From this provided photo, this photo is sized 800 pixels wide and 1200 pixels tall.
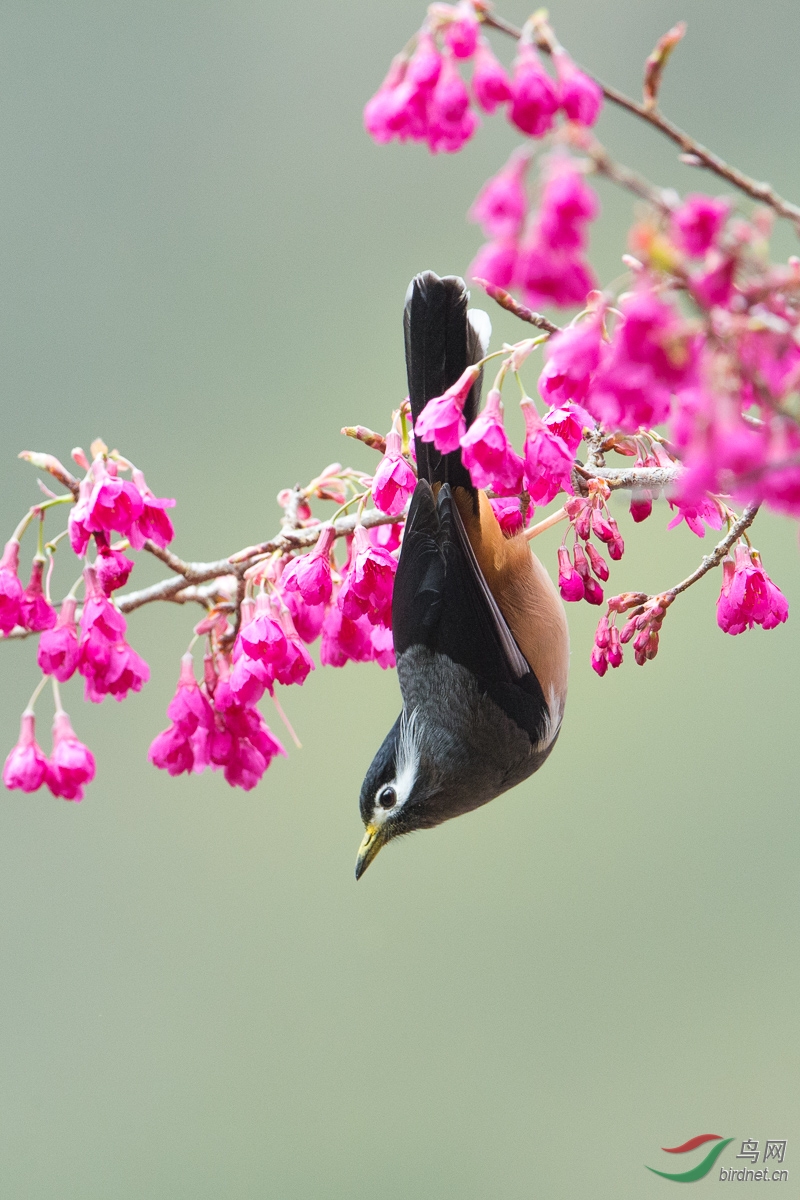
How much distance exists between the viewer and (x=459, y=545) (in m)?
1.67

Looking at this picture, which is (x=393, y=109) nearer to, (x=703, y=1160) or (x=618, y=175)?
(x=618, y=175)

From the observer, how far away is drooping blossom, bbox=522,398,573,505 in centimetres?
119

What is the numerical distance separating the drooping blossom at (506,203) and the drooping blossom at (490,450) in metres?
0.44

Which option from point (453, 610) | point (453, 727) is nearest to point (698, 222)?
point (453, 610)

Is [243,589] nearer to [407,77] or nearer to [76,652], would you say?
[76,652]

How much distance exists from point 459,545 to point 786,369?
1017 millimetres

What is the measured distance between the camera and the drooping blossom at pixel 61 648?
1518 millimetres

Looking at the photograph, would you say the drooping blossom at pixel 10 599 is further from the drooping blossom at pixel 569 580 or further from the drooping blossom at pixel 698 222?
the drooping blossom at pixel 698 222

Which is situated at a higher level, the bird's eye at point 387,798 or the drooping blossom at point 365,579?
the drooping blossom at point 365,579

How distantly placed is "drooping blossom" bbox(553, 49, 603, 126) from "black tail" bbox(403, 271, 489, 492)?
33.4 inches

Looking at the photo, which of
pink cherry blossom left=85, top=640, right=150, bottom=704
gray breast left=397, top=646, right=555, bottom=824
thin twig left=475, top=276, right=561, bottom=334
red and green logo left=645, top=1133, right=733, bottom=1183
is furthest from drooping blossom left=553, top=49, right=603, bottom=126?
red and green logo left=645, top=1133, right=733, bottom=1183

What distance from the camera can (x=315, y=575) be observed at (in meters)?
1.47

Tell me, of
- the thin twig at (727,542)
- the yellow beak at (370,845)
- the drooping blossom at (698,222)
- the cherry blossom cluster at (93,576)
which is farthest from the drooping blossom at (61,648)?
the drooping blossom at (698,222)

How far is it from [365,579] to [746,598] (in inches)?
19.1
